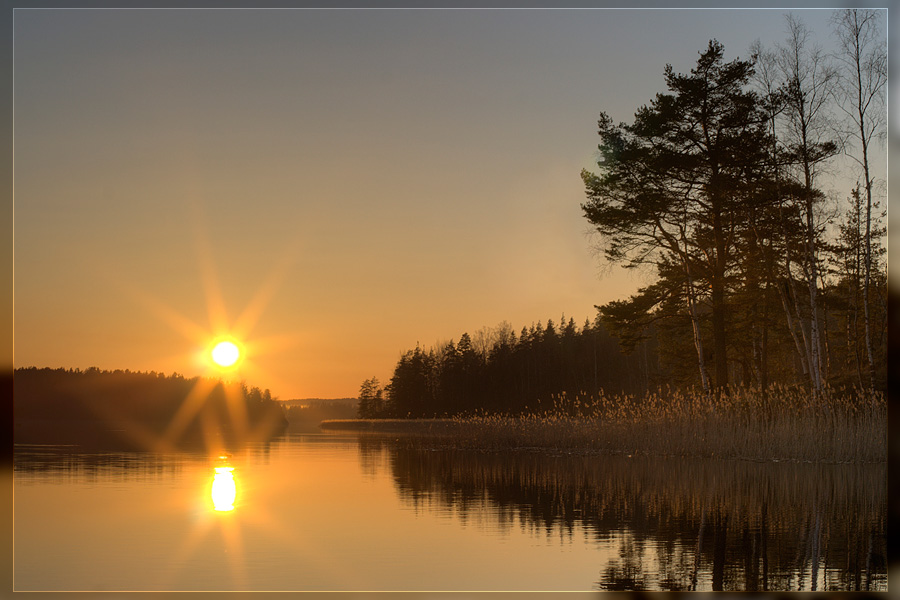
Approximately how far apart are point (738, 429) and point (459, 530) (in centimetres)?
1096

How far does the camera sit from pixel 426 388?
82875 millimetres

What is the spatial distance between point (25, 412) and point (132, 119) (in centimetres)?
8549

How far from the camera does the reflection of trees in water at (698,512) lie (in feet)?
19.8

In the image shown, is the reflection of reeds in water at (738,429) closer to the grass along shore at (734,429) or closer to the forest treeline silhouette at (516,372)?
the grass along shore at (734,429)

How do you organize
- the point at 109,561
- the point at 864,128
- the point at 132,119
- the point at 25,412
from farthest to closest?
the point at 25,412 < the point at 864,128 < the point at 132,119 < the point at 109,561

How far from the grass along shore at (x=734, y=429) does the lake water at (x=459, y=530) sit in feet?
3.60

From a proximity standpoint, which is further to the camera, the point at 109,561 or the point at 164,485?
the point at 164,485

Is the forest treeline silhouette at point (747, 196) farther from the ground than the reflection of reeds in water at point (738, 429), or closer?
farther from the ground

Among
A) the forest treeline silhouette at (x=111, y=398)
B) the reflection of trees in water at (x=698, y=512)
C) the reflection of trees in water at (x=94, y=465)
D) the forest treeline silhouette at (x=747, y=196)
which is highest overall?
the forest treeline silhouette at (x=747, y=196)

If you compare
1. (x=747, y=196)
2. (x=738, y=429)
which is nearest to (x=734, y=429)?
(x=738, y=429)

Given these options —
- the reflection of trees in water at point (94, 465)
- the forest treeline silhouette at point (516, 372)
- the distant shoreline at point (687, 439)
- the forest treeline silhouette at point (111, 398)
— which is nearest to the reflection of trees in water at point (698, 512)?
the distant shoreline at point (687, 439)

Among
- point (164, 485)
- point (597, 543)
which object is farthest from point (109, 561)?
point (164, 485)

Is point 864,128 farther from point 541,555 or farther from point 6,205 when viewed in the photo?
point 6,205

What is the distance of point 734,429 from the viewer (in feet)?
59.9
